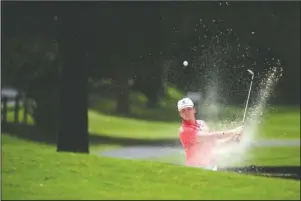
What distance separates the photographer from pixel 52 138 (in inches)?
170

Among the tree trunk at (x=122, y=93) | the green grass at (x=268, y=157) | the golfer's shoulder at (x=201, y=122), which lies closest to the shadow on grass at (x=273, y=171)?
the green grass at (x=268, y=157)

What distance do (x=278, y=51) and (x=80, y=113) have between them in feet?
4.55

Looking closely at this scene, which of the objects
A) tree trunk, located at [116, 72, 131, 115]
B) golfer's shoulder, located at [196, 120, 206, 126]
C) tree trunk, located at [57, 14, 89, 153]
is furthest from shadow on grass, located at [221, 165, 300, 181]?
tree trunk, located at [57, 14, 89, 153]

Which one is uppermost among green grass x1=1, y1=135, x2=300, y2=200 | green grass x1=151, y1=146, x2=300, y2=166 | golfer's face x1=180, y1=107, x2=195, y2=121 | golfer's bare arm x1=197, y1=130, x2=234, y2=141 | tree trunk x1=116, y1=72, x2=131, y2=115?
tree trunk x1=116, y1=72, x2=131, y2=115

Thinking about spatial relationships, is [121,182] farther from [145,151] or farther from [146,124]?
[146,124]

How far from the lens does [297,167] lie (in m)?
4.52

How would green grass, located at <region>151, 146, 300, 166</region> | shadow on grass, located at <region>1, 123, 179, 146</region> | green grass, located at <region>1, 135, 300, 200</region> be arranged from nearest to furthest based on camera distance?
green grass, located at <region>1, 135, 300, 200</region> < green grass, located at <region>151, 146, 300, 166</region> < shadow on grass, located at <region>1, 123, 179, 146</region>

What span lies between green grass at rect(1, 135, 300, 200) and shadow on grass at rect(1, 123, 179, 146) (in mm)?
158

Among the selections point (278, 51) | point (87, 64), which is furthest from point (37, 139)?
point (278, 51)

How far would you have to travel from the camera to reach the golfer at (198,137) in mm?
4070

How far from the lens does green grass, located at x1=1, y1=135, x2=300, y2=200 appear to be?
4.07 metres

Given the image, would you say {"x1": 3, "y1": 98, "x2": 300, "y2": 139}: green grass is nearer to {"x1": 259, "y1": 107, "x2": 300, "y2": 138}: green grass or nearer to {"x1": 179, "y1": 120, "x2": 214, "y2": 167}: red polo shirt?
{"x1": 259, "y1": 107, "x2": 300, "y2": 138}: green grass

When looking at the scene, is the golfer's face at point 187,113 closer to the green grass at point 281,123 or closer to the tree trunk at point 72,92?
the green grass at point 281,123

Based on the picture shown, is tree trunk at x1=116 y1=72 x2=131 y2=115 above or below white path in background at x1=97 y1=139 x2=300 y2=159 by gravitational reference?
above
